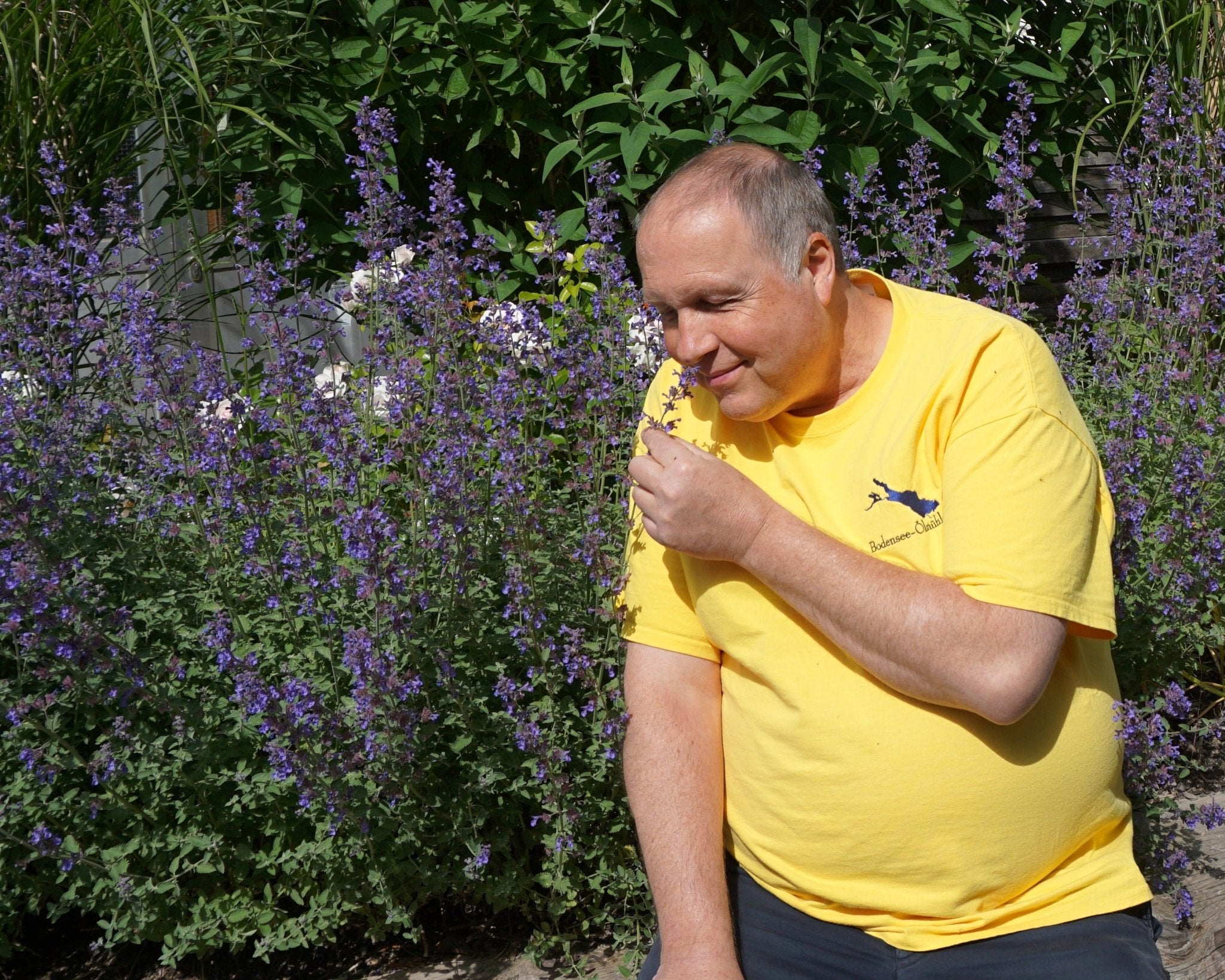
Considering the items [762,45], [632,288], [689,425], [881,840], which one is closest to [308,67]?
[762,45]

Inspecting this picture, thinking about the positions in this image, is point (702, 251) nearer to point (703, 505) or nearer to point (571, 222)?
point (703, 505)

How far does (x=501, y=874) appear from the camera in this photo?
2648 millimetres

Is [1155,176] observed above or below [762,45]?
below

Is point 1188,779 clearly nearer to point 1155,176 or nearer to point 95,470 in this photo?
point 1155,176

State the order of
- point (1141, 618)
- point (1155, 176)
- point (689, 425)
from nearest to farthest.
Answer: point (689, 425) → point (1141, 618) → point (1155, 176)

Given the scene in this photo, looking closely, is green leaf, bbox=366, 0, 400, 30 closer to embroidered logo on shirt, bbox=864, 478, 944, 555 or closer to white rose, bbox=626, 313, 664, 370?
white rose, bbox=626, 313, 664, 370

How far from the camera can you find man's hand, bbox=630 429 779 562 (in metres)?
1.95

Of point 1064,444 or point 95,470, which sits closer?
point 1064,444

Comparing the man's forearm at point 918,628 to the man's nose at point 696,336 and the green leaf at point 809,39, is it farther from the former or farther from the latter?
the green leaf at point 809,39

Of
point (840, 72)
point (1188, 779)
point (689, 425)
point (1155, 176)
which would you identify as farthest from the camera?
point (1155, 176)

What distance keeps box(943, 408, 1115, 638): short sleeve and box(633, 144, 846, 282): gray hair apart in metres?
0.40

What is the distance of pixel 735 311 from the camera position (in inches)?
78.1

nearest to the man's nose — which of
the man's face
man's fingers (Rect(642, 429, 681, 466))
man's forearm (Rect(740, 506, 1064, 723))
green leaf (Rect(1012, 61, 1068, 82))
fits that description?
the man's face

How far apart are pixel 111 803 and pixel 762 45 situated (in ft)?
10.6
